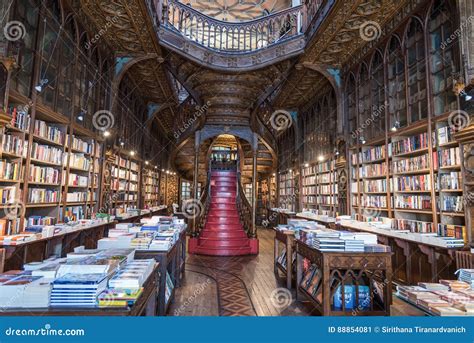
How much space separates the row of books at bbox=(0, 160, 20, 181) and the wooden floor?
2477 millimetres

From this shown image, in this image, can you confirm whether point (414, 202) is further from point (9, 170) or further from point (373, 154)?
point (9, 170)

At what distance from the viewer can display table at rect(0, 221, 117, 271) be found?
132 inches

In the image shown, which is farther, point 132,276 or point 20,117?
point 20,117

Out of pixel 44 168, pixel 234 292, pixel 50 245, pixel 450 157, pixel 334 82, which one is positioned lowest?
pixel 234 292

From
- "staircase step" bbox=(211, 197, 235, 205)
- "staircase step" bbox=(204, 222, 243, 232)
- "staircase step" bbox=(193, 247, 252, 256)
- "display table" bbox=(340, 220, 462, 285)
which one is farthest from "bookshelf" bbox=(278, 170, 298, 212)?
"display table" bbox=(340, 220, 462, 285)

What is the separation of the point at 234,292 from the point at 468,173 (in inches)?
129

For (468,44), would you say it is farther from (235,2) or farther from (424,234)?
(235,2)

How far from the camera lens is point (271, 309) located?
344cm

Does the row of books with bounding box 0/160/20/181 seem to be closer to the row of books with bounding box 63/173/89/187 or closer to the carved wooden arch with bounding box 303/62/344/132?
the row of books with bounding box 63/173/89/187

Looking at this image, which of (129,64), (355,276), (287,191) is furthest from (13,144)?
(287,191)

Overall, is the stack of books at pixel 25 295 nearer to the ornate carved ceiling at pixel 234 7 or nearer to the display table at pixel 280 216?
the display table at pixel 280 216

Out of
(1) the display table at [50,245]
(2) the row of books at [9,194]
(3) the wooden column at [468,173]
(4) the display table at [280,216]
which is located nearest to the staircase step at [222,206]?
(4) the display table at [280,216]

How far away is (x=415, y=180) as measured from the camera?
4605 millimetres

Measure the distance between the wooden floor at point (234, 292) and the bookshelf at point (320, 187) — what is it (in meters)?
2.61
